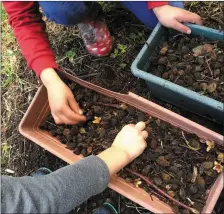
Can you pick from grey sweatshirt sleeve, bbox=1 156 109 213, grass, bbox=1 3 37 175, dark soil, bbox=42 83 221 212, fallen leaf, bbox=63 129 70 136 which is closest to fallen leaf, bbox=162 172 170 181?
dark soil, bbox=42 83 221 212

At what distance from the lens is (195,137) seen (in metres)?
1.31

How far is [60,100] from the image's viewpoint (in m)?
1.38

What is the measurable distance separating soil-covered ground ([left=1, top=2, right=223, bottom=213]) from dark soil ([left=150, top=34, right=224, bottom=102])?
0.25 metres

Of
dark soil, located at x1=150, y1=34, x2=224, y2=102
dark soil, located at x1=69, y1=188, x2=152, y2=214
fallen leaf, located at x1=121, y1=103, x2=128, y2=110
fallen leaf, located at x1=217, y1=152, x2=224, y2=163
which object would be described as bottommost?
dark soil, located at x1=69, y1=188, x2=152, y2=214

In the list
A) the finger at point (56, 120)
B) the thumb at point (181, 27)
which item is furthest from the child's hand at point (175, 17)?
the finger at point (56, 120)

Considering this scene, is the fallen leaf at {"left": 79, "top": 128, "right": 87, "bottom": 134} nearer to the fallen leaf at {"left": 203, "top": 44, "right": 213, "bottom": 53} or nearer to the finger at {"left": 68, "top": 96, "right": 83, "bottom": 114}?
the finger at {"left": 68, "top": 96, "right": 83, "bottom": 114}

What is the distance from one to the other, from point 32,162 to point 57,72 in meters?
0.56

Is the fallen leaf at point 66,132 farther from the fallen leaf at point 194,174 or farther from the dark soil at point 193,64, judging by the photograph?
the fallen leaf at point 194,174

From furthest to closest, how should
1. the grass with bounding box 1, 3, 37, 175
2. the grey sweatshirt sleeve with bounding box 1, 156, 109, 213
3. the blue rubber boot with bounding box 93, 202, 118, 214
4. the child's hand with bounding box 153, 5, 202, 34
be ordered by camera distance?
the grass with bounding box 1, 3, 37, 175
the blue rubber boot with bounding box 93, 202, 118, 214
the child's hand with bounding box 153, 5, 202, 34
the grey sweatshirt sleeve with bounding box 1, 156, 109, 213

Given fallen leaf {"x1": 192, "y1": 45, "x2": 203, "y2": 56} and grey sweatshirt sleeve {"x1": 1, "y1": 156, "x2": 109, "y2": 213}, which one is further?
fallen leaf {"x1": 192, "y1": 45, "x2": 203, "y2": 56}

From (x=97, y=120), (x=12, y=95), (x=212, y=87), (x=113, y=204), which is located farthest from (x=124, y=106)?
(x=12, y=95)

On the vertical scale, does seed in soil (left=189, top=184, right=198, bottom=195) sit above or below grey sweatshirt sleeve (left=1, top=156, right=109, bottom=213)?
below

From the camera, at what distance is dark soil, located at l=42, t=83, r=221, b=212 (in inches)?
50.2

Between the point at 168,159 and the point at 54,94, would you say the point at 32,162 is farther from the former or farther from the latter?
the point at 168,159
